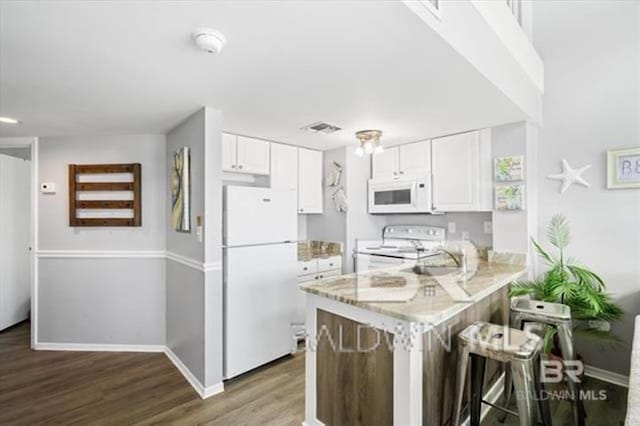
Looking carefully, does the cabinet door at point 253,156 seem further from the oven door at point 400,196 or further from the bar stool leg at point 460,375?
the bar stool leg at point 460,375

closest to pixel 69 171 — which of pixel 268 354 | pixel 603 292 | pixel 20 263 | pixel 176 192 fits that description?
pixel 176 192

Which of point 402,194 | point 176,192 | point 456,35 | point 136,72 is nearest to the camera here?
point 456,35

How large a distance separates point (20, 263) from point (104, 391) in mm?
2706

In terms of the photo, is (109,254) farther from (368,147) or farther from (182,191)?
(368,147)

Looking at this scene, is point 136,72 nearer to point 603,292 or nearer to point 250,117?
point 250,117

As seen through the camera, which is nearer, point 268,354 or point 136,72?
point 136,72

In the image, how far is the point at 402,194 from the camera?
3.51 meters

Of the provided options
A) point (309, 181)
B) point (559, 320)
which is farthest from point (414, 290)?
point (309, 181)

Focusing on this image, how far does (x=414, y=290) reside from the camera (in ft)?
6.04

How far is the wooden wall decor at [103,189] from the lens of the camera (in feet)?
10.5

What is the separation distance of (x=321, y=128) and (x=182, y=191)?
136cm

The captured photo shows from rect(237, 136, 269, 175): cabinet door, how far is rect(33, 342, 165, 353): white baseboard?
2030mm

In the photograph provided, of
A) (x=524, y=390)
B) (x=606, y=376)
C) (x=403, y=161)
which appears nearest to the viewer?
(x=524, y=390)

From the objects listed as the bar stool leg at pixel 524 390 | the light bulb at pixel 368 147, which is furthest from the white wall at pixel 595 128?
the bar stool leg at pixel 524 390
